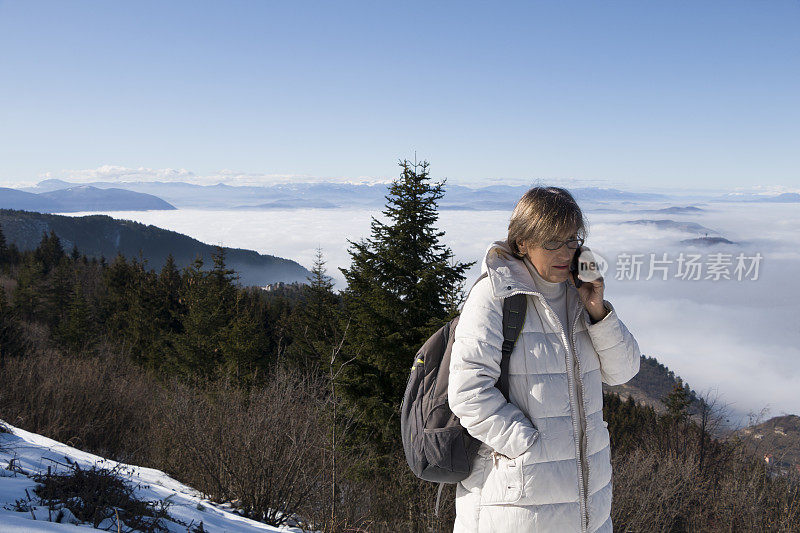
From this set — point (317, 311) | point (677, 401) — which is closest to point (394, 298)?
point (317, 311)

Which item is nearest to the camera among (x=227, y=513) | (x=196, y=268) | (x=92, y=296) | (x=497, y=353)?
(x=497, y=353)

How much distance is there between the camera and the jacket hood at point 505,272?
2.19m

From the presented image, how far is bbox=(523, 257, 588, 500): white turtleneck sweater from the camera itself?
233 centimetres

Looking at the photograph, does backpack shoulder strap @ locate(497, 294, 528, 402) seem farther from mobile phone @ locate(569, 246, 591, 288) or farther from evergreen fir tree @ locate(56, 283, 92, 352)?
evergreen fir tree @ locate(56, 283, 92, 352)

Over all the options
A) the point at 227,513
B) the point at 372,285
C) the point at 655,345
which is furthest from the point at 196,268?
the point at 655,345

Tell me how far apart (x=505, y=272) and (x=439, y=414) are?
720 millimetres

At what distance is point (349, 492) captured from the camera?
23.9 ft

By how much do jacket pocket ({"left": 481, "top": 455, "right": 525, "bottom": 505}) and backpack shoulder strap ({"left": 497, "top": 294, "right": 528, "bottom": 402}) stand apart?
27cm

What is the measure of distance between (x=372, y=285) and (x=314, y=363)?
13.4 m

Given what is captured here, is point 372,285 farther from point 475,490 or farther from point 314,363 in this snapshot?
point 475,490

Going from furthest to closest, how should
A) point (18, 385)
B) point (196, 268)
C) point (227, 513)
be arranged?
point (196, 268)
point (18, 385)
point (227, 513)

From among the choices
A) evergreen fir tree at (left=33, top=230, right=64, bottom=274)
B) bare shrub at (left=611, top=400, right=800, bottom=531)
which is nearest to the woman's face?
bare shrub at (left=611, top=400, right=800, bottom=531)

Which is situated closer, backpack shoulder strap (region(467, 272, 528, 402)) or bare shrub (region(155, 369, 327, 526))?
backpack shoulder strap (region(467, 272, 528, 402))

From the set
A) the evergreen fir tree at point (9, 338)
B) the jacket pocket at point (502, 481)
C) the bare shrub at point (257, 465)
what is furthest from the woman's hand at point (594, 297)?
the evergreen fir tree at point (9, 338)
